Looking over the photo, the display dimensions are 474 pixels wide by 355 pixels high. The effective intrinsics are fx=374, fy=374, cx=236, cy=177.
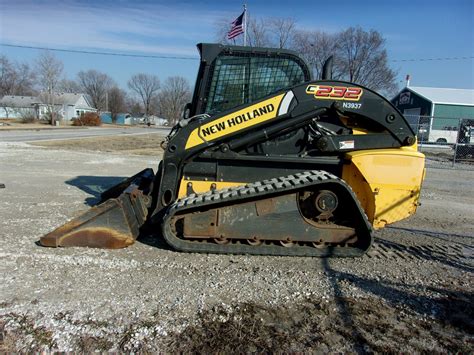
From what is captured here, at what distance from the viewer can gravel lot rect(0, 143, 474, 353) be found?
8.71 feet

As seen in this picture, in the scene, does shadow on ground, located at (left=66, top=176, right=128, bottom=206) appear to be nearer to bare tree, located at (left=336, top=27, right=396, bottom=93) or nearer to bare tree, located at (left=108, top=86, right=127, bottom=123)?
bare tree, located at (left=336, top=27, right=396, bottom=93)

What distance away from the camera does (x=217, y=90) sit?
494 centimetres

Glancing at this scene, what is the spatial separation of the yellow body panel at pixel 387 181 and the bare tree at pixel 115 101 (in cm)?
9555

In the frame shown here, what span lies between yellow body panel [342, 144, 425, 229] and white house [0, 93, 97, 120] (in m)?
65.8

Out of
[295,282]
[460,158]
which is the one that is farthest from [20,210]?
[460,158]

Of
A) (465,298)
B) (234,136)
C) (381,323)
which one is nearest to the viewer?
(381,323)

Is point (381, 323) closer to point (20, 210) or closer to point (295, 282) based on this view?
point (295, 282)

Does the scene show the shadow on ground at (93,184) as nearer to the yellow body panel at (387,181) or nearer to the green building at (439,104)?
the yellow body panel at (387,181)

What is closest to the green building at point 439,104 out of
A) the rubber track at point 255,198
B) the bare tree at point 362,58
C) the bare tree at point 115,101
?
the bare tree at point 362,58

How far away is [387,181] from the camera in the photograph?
4.27 m

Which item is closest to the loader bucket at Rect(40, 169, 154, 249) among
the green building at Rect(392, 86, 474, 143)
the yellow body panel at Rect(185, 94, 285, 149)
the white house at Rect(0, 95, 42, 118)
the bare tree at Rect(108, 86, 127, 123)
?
the yellow body panel at Rect(185, 94, 285, 149)

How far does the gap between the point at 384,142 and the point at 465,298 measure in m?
1.87

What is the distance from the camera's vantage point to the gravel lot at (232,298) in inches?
104

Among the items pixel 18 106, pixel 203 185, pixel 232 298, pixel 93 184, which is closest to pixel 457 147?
pixel 93 184
